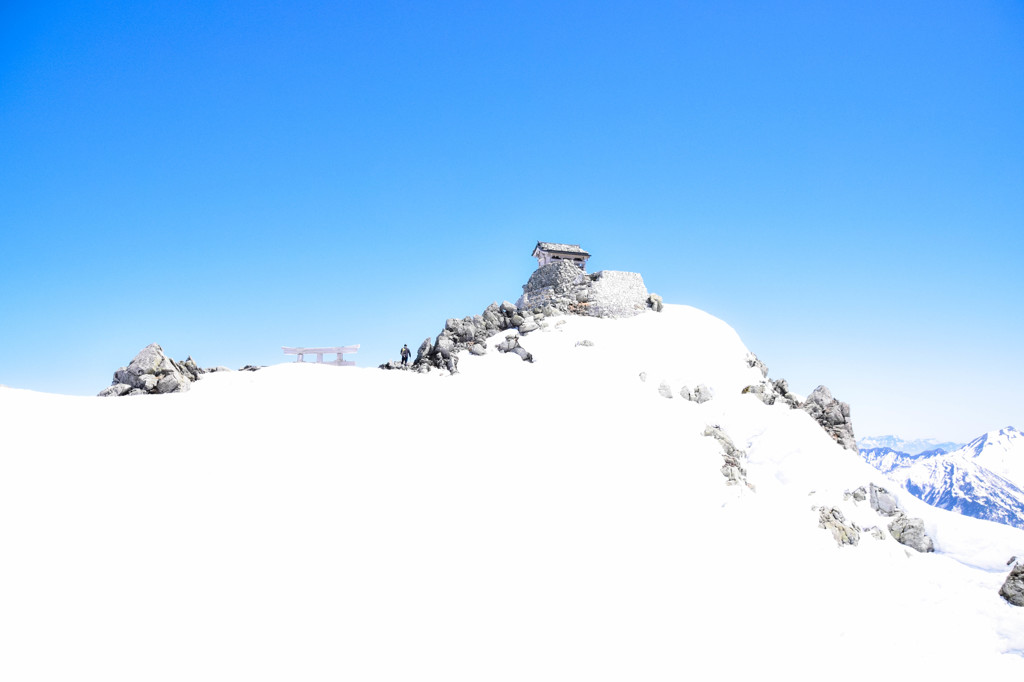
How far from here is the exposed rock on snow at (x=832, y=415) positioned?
23812 millimetres

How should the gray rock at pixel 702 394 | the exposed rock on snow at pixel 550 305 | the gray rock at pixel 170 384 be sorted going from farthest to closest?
the exposed rock on snow at pixel 550 305 < the gray rock at pixel 702 394 < the gray rock at pixel 170 384

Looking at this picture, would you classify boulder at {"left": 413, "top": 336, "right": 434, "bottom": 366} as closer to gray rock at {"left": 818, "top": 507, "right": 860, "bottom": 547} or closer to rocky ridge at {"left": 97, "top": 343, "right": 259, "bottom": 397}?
rocky ridge at {"left": 97, "top": 343, "right": 259, "bottom": 397}

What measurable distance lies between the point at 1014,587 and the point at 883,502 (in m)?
4.39

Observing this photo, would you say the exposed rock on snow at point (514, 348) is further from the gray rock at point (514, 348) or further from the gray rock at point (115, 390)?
the gray rock at point (115, 390)

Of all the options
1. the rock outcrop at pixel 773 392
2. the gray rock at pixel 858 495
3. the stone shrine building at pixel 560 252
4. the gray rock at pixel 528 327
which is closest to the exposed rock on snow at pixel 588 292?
the gray rock at pixel 528 327

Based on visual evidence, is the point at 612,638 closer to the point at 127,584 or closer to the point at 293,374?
the point at 127,584

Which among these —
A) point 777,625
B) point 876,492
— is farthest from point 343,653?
point 876,492

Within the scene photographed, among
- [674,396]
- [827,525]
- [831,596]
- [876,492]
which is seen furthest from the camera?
[674,396]

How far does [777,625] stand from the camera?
37.8 feet

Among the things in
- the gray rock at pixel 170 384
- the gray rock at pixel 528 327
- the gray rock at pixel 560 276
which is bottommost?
the gray rock at pixel 170 384

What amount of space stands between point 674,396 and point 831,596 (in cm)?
1061

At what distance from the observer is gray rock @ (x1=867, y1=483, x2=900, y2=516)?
1847 centimetres

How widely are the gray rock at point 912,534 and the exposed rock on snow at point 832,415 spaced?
6.38 m

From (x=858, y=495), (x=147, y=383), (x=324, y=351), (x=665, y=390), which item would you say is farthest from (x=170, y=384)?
(x=858, y=495)
